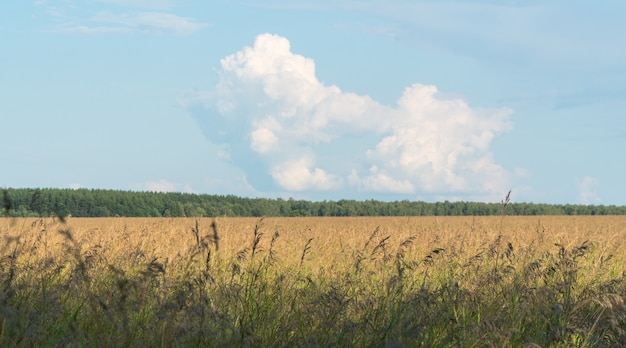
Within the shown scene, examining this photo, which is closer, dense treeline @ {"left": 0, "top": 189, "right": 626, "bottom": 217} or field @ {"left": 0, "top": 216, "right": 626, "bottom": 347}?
field @ {"left": 0, "top": 216, "right": 626, "bottom": 347}

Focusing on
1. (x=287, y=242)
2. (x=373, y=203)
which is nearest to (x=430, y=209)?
(x=373, y=203)

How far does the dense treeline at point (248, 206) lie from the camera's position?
90188 mm

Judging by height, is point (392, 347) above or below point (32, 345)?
above

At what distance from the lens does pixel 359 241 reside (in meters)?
15.9

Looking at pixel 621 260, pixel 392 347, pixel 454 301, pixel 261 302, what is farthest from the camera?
pixel 621 260

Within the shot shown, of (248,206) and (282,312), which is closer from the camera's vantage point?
(282,312)

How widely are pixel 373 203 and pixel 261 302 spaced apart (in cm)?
9843

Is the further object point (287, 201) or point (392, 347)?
point (287, 201)

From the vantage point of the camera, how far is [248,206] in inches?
3841

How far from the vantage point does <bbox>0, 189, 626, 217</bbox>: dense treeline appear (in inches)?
3551

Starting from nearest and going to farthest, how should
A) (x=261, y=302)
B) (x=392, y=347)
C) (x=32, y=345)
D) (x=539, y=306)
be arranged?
1. (x=392, y=347)
2. (x=32, y=345)
3. (x=539, y=306)
4. (x=261, y=302)

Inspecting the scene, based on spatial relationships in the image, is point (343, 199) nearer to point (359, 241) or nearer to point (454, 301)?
→ point (359, 241)

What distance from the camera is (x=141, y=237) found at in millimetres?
13758

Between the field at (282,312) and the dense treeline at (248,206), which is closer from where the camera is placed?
the field at (282,312)
